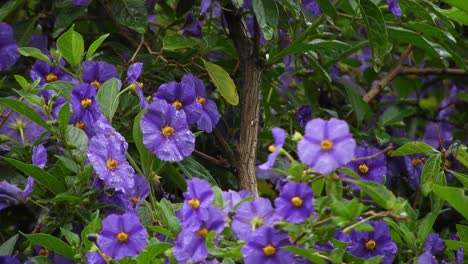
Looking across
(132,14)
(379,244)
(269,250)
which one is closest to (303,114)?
(132,14)

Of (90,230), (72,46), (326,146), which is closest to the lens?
(326,146)

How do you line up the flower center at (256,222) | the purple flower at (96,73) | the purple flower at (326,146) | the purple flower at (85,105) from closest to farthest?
the purple flower at (326,146), the flower center at (256,222), the purple flower at (85,105), the purple flower at (96,73)

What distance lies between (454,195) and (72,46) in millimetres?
749

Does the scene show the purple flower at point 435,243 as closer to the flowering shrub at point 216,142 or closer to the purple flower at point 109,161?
the flowering shrub at point 216,142

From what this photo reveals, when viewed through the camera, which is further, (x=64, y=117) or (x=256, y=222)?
(x=64, y=117)

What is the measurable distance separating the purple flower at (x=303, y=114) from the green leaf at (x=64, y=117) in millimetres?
723

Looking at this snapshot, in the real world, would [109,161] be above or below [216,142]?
above

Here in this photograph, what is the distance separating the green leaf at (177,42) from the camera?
1.94 m

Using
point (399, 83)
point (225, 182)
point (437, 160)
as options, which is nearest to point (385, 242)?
point (437, 160)

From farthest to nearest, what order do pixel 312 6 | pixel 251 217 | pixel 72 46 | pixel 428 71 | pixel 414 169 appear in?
1. pixel 428 71
2. pixel 414 169
3. pixel 312 6
4. pixel 72 46
5. pixel 251 217

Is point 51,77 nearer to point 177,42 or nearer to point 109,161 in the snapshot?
point 177,42

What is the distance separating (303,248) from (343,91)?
1053 millimetres

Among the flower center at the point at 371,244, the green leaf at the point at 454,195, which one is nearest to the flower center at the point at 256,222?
the green leaf at the point at 454,195

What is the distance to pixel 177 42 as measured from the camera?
1.95 meters
